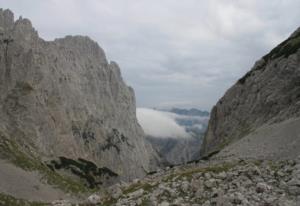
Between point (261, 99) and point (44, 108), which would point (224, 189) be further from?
point (44, 108)

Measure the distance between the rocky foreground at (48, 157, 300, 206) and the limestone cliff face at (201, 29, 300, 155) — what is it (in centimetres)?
3709

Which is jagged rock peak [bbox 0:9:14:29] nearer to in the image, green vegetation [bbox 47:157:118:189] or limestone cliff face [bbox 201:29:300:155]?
green vegetation [bbox 47:157:118:189]

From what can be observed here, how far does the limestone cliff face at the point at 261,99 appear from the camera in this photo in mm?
73650

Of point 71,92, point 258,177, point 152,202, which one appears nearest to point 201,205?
point 152,202

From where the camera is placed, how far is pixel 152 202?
75.4 feet

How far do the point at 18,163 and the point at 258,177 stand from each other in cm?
8312

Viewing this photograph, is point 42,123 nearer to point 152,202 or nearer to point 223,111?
point 223,111

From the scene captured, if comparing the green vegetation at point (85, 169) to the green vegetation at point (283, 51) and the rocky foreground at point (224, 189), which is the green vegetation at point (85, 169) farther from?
the rocky foreground at point (224, 189)

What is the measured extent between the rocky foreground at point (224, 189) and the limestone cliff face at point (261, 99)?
3709cm

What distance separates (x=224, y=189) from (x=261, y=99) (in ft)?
206

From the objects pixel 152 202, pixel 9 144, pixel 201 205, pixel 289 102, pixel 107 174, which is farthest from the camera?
pixel 107 174

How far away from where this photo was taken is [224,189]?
2289 cm

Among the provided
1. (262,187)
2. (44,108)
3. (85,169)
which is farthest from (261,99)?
(85,169)

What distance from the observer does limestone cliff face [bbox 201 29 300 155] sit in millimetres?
73650
